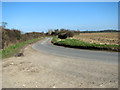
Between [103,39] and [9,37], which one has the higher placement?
[9,37]

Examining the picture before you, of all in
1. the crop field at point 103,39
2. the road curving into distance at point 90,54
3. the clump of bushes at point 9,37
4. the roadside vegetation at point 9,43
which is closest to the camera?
the road curving into distance at point 90,54

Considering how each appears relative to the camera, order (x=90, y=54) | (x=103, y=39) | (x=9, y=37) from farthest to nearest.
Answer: (x=103, y=39)
(x=9, y=37)
(x=90, y=54)

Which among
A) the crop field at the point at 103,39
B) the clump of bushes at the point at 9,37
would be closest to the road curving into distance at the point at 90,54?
the crop field at the point at 103,39

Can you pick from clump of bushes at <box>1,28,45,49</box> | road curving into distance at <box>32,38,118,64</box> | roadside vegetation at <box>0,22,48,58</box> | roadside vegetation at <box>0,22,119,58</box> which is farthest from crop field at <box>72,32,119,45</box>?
clump of bushes at <box>1,28,45,49</box>

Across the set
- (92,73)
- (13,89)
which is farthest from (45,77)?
(92,73)

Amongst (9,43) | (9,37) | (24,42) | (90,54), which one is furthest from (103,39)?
(9,37)

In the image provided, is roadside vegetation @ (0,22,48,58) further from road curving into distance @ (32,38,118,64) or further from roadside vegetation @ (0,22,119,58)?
road curving into distance @ (32,38,118,64)

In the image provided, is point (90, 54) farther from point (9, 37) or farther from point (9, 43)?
point (9, 37)

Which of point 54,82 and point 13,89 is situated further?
point 54,82

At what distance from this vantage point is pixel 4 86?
5.39m

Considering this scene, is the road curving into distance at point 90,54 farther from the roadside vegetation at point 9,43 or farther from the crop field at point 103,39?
the crop field at point 103,39

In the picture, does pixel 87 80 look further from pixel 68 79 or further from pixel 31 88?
pixel 31 88

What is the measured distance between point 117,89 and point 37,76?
4257 millimetres

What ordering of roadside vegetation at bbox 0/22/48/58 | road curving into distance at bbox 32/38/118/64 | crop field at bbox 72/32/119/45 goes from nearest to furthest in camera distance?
1. road curving into distance at bbox 32/38/118/64
2. roadside vegetation at bbox 0/22/48/58
3. crop field at bbox 72/32/119/45
